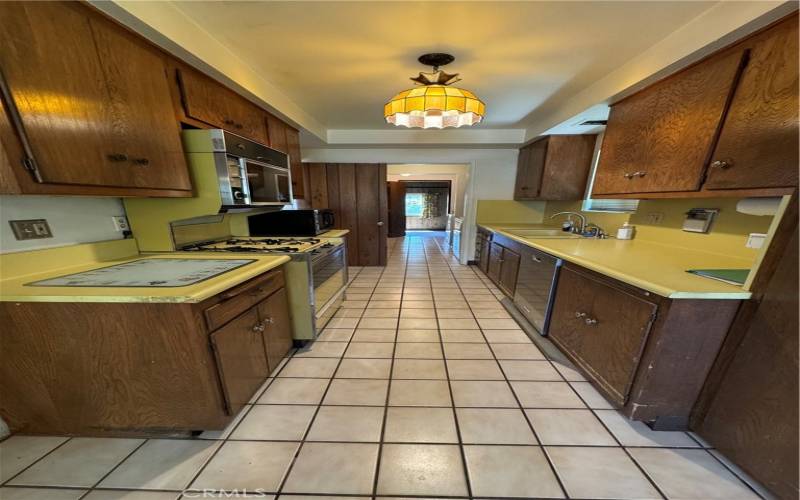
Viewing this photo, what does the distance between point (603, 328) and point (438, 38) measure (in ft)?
6.72

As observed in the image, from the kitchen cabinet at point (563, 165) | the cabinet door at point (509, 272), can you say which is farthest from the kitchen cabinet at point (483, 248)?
the kitchen cabinet at point (563, 165)

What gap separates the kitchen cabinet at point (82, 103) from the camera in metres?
0.91

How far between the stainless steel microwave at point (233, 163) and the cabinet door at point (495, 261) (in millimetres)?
2726

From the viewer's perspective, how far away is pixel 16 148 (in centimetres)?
90

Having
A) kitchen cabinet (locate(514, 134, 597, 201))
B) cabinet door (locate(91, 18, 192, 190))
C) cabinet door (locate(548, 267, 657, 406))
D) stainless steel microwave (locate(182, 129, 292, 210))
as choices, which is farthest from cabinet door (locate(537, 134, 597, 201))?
cabinet door (locate(91, 18, 192, 190))

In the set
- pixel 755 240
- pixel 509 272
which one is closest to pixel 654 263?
pixel 755 240

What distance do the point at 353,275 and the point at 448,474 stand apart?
10.2 ft

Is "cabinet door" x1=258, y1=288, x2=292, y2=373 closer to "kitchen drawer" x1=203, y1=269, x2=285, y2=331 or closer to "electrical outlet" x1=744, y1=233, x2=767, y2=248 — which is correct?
"kitchen drawer" x1=203, y1=269, x2=285, y2=331

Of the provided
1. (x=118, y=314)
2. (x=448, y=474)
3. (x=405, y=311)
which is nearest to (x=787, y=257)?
(x=448, y=474)

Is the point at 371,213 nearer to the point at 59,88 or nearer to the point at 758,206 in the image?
the point at 59,88

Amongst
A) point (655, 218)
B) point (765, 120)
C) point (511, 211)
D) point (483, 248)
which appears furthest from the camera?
point (511, 211)

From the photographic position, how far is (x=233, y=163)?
163 cm

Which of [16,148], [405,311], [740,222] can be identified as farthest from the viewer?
[405,311]

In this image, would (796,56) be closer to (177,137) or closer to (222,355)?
(222,355)
